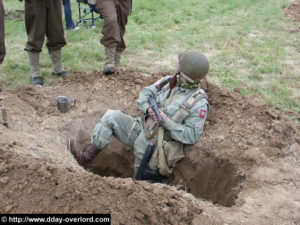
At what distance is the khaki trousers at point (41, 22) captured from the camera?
4.82 metres

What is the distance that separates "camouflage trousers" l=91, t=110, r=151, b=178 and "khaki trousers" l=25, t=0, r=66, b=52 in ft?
6.45

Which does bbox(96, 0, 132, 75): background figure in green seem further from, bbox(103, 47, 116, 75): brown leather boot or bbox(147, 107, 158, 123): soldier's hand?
bbox(147, 107, 158, 123): soldier's hand

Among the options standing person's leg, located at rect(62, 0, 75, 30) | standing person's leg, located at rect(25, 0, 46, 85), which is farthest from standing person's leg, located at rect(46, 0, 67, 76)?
standing person's leg, located at rect(62, 0, 75, 30)

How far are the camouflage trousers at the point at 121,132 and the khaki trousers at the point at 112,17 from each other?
1604 mm

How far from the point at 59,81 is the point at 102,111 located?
3.47 ft

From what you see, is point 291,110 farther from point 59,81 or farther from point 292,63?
point 59,81

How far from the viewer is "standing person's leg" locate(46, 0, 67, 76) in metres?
5.00

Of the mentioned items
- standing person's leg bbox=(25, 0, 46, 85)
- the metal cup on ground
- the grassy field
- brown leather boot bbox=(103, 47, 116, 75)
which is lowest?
the grassy field

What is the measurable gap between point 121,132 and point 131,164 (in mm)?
779

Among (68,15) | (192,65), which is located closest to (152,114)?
(192,65)

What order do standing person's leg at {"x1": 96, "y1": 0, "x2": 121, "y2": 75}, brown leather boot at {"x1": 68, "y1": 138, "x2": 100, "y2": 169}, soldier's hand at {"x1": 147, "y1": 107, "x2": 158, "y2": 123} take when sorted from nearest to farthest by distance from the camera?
1. soldier's hand at {"x1": 147, "y1": 107, "x2": 158, "y2": 123}
2. brown leather boot at {"x1": 68, "y1": 138, "x2": 100, "y2": 169}
3. standing person's leg at {"x1": 96, "y1": 0, "x2": 121, "y2": 75}

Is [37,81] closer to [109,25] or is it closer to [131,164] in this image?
[109,25]

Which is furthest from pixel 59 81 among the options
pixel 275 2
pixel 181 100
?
pixel 275 2

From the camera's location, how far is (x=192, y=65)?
3.55 metres
